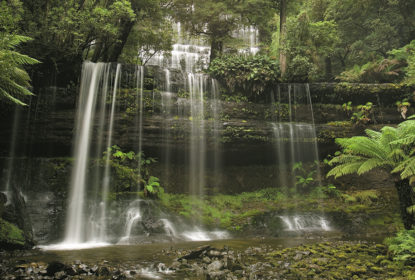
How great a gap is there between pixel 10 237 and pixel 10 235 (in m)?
0.09

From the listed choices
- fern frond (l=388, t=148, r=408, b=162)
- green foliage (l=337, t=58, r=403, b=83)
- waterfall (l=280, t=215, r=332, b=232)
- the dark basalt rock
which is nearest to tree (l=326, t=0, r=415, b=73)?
green foliage (l=337, t=58, r=403, b=83)

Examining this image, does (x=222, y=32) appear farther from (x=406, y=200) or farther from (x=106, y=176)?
(x=406, y=200)

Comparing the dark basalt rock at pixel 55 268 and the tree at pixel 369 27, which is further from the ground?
the tree at pixel 369 27

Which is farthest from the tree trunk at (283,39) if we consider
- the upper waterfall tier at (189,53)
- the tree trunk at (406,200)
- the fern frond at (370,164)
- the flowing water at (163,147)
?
the tree trunk at (406,200)

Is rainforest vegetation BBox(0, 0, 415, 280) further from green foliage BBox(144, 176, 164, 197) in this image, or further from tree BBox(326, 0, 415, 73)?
tree BBox(326, 0, 415, 73)

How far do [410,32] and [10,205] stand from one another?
22.1 meters

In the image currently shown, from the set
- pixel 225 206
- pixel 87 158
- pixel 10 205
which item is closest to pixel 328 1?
pixel 225 206

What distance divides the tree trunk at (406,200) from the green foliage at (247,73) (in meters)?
7.55

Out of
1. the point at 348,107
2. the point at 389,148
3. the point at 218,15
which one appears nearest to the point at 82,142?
the point at 389,148

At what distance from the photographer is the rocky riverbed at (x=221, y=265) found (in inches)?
178

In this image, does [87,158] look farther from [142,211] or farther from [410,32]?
[410,32]

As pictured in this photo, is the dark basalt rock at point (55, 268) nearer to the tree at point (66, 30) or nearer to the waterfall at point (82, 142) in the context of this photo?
the waterfall at point (82, 142)

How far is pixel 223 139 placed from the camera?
38.6 feet

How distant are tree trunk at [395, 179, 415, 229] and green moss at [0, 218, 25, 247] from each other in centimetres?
Result: 904
